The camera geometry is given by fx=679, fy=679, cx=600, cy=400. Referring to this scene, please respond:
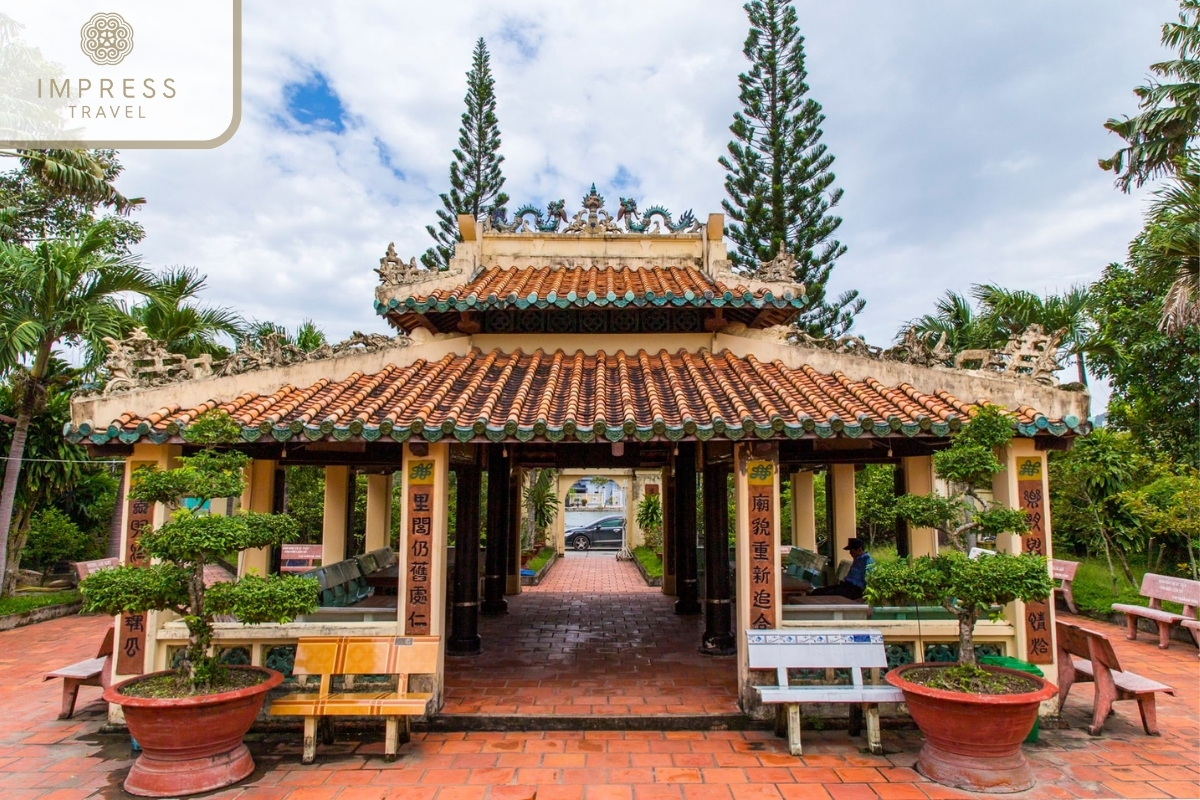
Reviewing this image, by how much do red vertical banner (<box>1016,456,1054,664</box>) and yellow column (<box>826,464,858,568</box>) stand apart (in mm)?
4420

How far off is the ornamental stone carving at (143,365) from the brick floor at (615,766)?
2935 mm

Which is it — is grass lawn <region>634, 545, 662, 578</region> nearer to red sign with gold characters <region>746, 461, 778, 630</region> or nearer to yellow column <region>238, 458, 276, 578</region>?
yellow column <region>238, 458, 276, 578</region>

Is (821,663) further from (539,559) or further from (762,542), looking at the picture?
(539,559)

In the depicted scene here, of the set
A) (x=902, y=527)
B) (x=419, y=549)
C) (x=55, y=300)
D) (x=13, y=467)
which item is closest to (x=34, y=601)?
(x=13, y=467)

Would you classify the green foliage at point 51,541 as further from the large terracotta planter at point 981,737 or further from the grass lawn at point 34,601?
the large terracotta planter at point 981,737

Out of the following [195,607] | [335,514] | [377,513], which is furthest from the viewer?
[377,513]

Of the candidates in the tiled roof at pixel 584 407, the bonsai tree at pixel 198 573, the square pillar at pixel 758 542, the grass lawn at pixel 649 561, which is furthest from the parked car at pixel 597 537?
the bonsai tree at pixel 198 573

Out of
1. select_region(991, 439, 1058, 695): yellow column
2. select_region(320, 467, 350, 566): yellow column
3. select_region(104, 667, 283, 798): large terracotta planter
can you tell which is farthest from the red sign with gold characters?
select_region(320, 467, 350, 566): yellow column

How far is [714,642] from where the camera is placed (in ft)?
25.4

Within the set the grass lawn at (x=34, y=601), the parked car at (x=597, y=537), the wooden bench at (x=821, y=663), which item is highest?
the wooden bench at (x=821, y=663)

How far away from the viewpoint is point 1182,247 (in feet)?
32.0

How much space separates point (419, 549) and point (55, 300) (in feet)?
27.1

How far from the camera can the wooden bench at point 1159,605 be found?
8773 millimetres

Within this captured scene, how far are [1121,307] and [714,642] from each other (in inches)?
494
